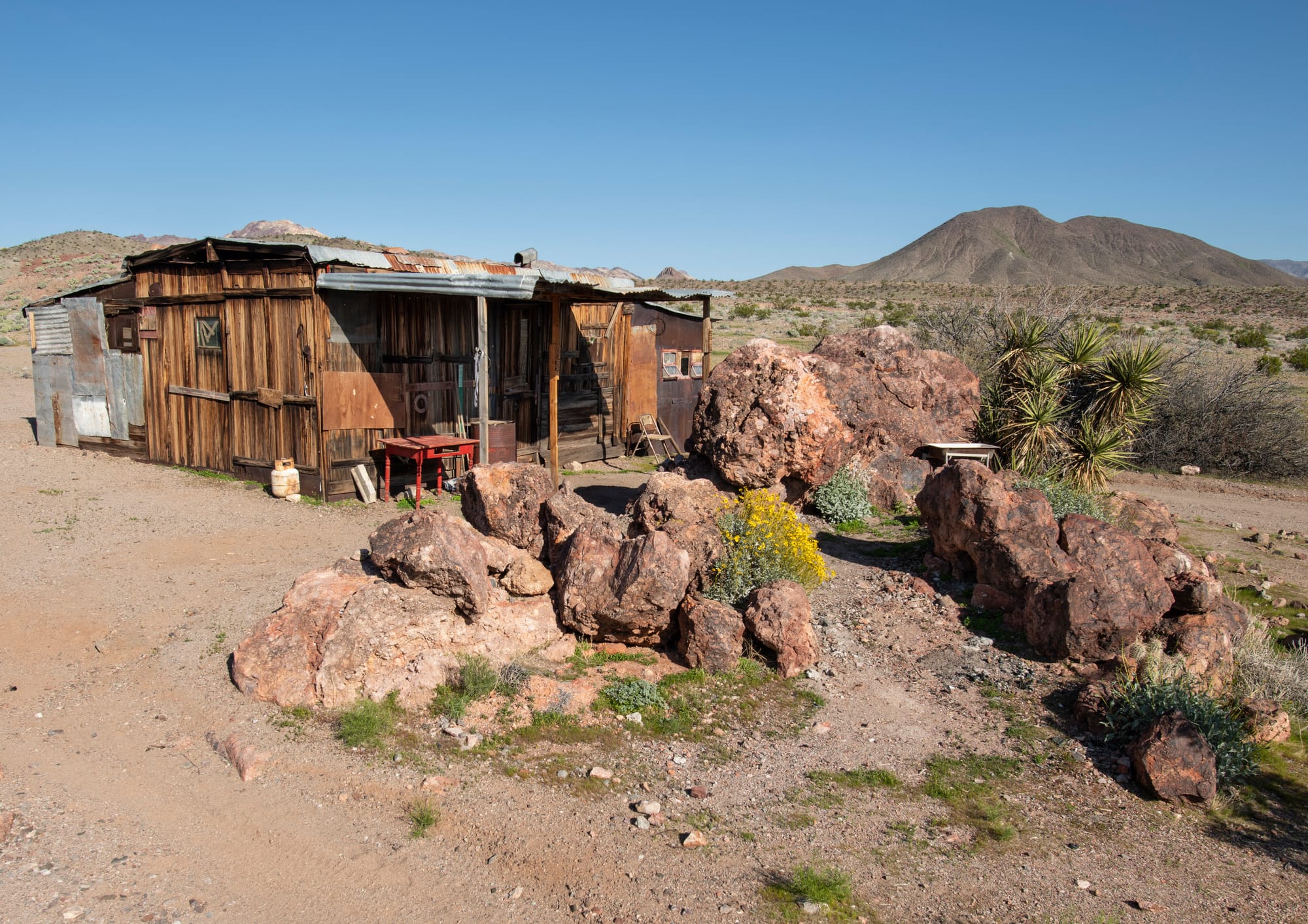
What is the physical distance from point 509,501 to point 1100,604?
4.82m

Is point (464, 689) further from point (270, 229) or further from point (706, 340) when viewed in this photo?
point (270, 229)

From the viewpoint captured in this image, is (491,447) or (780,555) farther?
(491,447)

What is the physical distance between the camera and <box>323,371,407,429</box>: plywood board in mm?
10836

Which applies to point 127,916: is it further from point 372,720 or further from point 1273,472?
point 1273,472

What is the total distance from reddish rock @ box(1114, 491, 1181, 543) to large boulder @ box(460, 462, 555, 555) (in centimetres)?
599

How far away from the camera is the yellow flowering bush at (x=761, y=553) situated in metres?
6.93

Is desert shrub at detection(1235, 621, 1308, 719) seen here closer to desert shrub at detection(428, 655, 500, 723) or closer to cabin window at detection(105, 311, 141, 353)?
desert shrub at detection(428, 655, 500, 723)

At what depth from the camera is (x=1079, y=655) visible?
648cm

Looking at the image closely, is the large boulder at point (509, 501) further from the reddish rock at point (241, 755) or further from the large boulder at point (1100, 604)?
the large boulder at point (1100, 604)

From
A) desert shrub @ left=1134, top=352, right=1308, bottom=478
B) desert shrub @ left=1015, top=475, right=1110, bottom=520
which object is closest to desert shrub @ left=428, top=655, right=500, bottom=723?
desert shrub @ left=1015, top=475, right=1110, bottom=520

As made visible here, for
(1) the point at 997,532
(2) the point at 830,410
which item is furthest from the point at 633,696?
(2) the point at 830,410

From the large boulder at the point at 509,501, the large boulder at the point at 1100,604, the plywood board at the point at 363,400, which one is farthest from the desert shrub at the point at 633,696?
the plywood board at the point at 363,400

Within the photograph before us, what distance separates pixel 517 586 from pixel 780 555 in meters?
2.23

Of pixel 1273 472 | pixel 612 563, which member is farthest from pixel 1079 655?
pixel 1273 472
